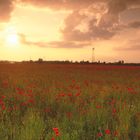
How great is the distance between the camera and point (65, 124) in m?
5.93

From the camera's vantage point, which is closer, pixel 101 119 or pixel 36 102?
pixel 101 119

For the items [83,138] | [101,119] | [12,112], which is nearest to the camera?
[83,138]

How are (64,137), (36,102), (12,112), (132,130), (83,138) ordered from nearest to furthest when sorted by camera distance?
1. (64,137)
2. (83,138)
3. (132,130)
4. (12,112)
5. (36,102)

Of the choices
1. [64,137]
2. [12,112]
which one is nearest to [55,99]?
[12,112]

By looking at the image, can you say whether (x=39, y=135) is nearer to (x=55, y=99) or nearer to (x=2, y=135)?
(x=2, y=135)

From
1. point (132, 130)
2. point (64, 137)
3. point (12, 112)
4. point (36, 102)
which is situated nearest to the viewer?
point (64, 137)

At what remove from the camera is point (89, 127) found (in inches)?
237

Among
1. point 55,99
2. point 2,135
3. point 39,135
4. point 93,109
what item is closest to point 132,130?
point 93,109

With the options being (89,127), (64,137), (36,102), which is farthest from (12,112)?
(64,137)

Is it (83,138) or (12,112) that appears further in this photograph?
(12,112)

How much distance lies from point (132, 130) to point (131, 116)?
82cm

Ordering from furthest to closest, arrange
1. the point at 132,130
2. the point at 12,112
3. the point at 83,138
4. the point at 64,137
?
the point at 12,112
the point at 132,130
the point at 83,138
the point at 64,137

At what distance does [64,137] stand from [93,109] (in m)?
2.17

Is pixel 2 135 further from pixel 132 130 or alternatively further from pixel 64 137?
pixel 132 130
